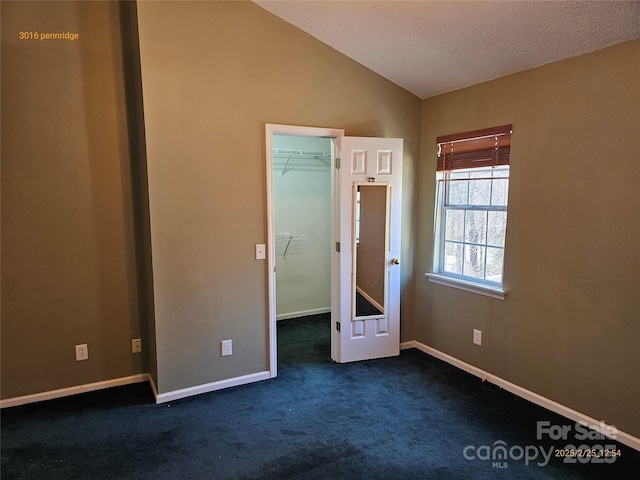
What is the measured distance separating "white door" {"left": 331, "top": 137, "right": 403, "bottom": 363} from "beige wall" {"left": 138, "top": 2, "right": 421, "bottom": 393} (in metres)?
0.44

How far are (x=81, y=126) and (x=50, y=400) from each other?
204 cm

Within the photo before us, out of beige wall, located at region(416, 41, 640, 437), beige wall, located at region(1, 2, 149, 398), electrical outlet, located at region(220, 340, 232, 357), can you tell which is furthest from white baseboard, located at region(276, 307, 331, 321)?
beige wall, located at region(416, 41, 640, 437)

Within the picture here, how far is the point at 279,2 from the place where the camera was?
8.84 ft

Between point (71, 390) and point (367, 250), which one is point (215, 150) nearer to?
point (367, 250)

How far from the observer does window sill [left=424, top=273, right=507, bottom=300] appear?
2957 millimetres

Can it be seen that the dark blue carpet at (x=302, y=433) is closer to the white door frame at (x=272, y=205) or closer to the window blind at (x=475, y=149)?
the white door frame at (x=272, y=205)

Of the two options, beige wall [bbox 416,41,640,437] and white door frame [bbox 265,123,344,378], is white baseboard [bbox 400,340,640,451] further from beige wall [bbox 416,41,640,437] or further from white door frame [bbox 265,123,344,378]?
white door frame [bbox 265,123,344,378]

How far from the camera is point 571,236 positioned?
2486 mm

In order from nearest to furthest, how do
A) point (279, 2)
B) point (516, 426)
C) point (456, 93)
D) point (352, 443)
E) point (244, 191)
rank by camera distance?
point (352, 443) < point (516, 426) < point (279, 2) < point (244, 191) < point (456, 93)

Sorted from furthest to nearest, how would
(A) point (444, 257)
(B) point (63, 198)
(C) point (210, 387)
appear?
(A) point (444, 257), (C) point (210, 387), (B) point (63, 198)

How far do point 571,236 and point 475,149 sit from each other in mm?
1037

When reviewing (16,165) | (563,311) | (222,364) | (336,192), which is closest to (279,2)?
(336,192)

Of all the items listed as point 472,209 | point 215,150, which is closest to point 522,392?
point 472,209

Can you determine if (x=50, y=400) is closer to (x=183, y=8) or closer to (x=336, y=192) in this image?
(x=336, y=192)
